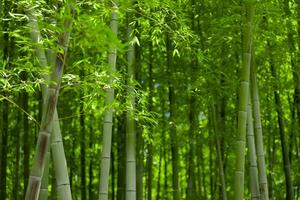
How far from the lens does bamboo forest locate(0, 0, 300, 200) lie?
290 cm

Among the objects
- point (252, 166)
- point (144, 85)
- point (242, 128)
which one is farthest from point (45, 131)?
point (144, 85)

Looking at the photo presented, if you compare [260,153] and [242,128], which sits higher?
[242,128]

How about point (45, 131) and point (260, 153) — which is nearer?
point (45, 131)

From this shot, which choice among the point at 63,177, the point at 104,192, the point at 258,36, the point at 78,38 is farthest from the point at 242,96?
the point at 78,38

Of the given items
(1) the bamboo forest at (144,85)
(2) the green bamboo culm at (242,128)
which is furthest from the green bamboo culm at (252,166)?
(2) the green bamboo culm at (242,128)

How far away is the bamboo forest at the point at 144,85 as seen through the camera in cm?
290

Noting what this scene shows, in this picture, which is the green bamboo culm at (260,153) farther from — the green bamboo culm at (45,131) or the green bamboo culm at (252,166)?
the green bamboo culm at (45,131)

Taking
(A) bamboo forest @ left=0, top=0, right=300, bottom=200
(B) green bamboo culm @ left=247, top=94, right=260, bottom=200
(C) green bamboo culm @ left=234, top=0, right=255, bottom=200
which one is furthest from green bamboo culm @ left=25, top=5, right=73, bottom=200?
(B) green bamboo culm @ left=247, top=94, right=260, bottom=200

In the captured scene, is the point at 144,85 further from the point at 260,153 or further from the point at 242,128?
the point at 242,128

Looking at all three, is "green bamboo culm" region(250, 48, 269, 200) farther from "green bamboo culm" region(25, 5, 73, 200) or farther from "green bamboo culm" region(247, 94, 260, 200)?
"green bamboo culm" region(25, 5, 73, 200)

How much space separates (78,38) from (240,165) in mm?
2221

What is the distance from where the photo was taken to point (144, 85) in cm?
707

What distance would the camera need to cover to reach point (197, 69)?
6102 mm

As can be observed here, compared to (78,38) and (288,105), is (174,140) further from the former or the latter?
(78,38)
